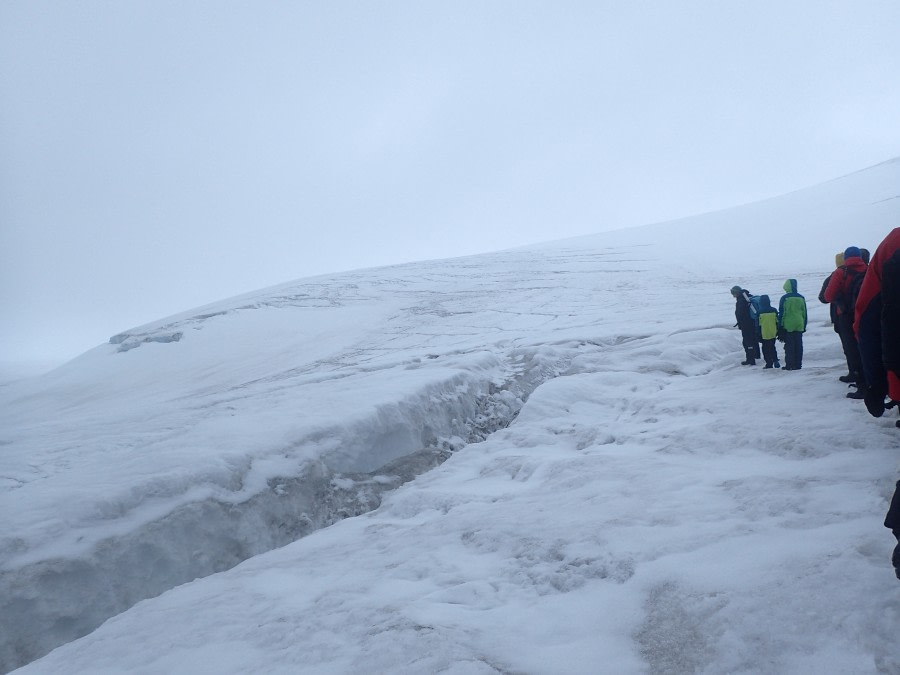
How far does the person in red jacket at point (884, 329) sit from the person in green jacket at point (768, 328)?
630 centimetres

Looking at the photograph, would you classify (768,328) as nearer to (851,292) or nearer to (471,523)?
(851,292)

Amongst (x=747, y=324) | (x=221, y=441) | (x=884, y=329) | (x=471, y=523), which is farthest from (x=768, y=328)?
(x=221, y=441)

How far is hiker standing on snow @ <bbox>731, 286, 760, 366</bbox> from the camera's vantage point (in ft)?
32.7

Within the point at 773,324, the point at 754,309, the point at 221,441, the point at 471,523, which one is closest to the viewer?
the point at 471,523

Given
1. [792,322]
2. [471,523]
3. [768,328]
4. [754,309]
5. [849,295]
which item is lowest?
[471,523]

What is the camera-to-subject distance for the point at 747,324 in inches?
395

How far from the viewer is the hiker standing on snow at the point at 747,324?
998 cm

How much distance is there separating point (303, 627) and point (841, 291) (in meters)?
6.41

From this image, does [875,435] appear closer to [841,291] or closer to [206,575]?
[841,291]

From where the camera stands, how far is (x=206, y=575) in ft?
18.6

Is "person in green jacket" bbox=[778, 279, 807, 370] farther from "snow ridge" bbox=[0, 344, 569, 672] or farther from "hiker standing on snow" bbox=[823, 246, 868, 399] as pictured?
"snow ridge" bbox=[0, 344, 569, 672]

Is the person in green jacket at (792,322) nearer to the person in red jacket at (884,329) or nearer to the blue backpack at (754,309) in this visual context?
the blue backpack at (754,309)

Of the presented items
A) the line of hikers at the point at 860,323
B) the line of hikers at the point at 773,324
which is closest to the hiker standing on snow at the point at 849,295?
the line of hikers at the point at 860,323

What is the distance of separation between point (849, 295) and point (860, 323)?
130 inches
